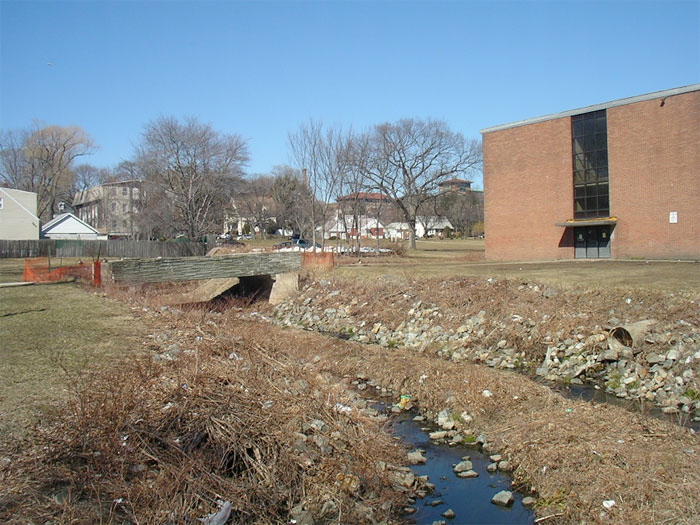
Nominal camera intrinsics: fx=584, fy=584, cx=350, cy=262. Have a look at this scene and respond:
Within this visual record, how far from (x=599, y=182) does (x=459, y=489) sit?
31002 mm

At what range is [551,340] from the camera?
1467 centimetres

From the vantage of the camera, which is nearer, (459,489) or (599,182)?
(459,489)

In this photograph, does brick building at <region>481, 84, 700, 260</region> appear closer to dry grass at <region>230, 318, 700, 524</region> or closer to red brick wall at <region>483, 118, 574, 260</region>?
red brick wall at <region>483, 118, 574, 260</region>

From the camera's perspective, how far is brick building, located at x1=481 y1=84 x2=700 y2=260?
31.1 metres

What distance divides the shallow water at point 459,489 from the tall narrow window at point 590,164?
1151 inches

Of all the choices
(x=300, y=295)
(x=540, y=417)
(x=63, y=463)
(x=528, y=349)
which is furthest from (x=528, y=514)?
(x=300, y=295)

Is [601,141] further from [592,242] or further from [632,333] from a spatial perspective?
[632,333]

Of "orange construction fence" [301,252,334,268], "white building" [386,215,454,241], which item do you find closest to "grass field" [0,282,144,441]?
"orange construction fence" [301,252,334,268]

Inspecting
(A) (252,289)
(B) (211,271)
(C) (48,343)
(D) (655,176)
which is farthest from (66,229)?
(C) (48,343)

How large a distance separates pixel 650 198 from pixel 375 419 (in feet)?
95.2

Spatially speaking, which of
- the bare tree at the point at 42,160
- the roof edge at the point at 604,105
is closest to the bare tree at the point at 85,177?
the bare tree at the point at 42,160

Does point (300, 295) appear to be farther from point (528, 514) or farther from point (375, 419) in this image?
point (528, 514)

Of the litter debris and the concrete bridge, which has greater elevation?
the concrete bridge

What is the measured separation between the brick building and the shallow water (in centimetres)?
2797
